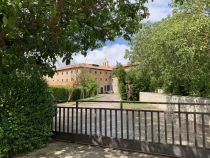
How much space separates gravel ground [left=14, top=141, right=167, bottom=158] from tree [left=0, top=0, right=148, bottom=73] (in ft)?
6.48

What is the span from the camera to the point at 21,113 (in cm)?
425

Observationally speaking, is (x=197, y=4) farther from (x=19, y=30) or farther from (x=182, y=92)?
(x=182, y=92)

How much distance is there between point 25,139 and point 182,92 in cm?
1155

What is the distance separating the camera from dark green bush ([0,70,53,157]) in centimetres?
407

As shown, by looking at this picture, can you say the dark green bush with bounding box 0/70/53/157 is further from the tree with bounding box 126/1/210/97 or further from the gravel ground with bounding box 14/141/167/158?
the tree with bounding box 126/1/210/97

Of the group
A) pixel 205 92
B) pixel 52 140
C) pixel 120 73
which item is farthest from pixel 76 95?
pixel 52 140

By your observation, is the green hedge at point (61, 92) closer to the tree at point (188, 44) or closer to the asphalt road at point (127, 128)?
the asphalt road at point (127, 128)

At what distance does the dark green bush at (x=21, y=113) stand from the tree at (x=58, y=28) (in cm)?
53

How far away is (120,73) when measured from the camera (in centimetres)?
2278

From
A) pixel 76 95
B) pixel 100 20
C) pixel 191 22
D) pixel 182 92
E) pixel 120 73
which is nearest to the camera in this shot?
pixel 100 20

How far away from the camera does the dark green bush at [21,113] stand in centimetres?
407

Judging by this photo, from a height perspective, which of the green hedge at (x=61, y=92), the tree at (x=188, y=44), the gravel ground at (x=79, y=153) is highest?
the tree at (x=188, y=44)

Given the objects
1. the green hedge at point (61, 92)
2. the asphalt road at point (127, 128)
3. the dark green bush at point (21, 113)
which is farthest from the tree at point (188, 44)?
the green hedge at point (61, 92)

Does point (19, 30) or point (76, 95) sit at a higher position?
point (19, 30)
